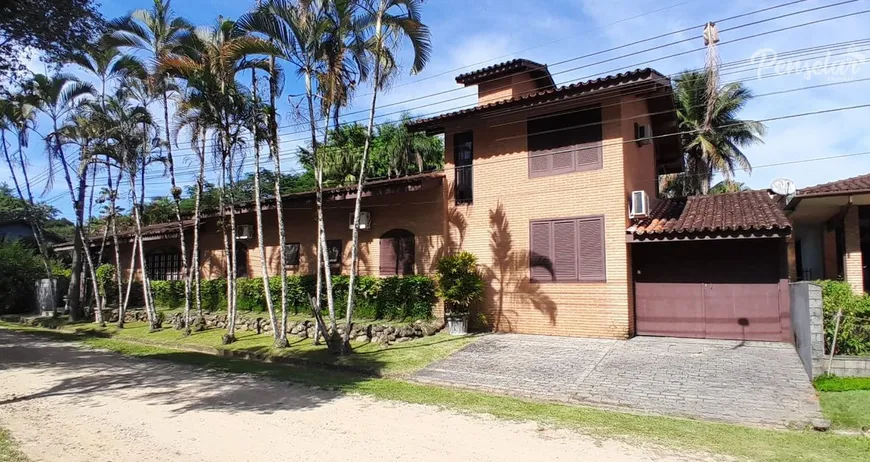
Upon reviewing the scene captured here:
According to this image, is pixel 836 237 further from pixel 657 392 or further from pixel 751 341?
pixel 657 392

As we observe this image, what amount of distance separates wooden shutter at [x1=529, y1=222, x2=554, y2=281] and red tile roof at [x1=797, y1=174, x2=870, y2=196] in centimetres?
639

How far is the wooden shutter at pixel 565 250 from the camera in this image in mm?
12562

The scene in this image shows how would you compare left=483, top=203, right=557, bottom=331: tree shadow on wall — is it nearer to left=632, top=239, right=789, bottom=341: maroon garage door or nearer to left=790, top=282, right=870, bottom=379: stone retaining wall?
left=632, top=239, right=789, bottom=341: maroon garage door

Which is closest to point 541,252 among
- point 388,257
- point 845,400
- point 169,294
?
point 388,257

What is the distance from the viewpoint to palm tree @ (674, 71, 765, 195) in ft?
82.6

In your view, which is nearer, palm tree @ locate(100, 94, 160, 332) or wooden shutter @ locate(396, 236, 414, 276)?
wooden shutter @ locate(396, 236, 414, 276)

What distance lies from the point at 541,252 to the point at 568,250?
2.32ft

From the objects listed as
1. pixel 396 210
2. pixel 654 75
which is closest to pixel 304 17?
pixel 396 210

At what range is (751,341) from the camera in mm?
11461

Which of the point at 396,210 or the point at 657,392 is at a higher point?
the point at 396,210

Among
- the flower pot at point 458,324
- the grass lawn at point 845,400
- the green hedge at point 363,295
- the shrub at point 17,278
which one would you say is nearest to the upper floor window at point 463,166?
the green hedge at point 363,295

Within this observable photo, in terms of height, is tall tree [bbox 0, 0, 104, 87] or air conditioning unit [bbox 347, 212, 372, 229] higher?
tall tree [bbox 0, 0, 104, 87]

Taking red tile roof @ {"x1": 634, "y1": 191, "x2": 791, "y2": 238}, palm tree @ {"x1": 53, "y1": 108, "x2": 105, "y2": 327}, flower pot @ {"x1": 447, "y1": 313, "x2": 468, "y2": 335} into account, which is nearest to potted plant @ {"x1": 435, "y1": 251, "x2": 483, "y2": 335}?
flower pot @ {"x1": 447, "y1": 313, "x2": 468, "y2": 335}

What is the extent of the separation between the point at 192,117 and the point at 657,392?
13.1 metres
